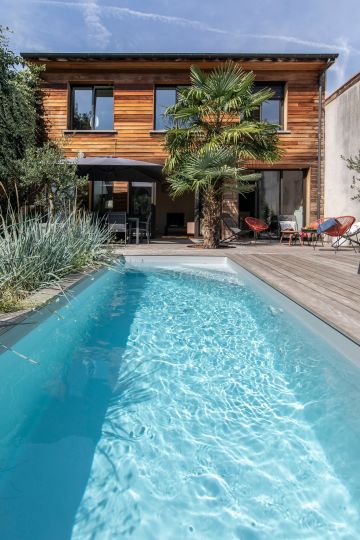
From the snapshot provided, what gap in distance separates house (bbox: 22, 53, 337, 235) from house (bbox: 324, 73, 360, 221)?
0.31 m

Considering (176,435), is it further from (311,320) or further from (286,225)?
(286,225)

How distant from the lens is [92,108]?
41.2ft

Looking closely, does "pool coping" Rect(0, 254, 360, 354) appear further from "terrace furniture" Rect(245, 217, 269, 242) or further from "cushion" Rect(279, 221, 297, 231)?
"cushion" Rect(279, 221, 297, 231)

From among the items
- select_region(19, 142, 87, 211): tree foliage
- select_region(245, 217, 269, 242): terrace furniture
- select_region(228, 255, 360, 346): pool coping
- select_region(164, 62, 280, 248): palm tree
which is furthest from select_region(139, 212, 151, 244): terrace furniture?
select_region(228, 255, 360, 346): pool coping

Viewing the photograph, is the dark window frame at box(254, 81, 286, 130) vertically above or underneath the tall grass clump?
above

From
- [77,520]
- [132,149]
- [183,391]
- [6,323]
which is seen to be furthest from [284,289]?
[132,149]

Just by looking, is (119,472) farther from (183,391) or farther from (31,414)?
(183,391)

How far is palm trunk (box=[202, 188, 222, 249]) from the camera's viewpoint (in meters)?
9.19

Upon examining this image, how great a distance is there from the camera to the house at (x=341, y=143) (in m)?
10.3

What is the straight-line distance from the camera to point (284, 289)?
4008 mm

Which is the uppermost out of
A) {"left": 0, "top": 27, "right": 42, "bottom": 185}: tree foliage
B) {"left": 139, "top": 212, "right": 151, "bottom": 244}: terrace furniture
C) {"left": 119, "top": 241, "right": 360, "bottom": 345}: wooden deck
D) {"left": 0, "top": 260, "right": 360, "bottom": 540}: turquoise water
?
{"left": 0, "top": 27, "right": 42, "bottom": 185}: tree foliage

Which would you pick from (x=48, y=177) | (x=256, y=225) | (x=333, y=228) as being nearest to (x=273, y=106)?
(x=256, y=225)

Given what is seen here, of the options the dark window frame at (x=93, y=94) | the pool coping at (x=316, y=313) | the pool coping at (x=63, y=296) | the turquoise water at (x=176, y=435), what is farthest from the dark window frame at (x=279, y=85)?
the turquoise water at (x=176, y=435)

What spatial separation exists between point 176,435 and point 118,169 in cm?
893
